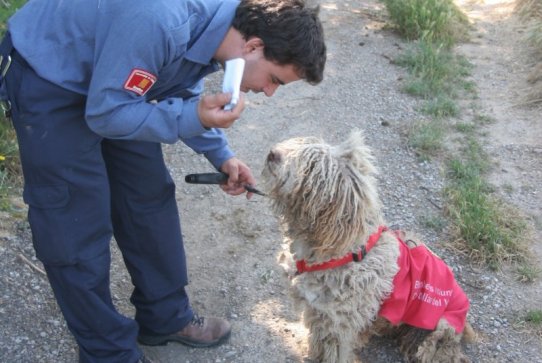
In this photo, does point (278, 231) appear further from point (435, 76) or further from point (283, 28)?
point (435, 76)

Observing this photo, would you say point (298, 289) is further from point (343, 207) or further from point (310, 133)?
point (310, 133)

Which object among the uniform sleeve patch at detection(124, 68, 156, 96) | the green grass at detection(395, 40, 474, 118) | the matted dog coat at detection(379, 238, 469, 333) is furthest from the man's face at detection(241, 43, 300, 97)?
the green grass at detection(395, 40, 474, 118)

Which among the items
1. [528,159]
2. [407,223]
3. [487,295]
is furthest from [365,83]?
[487,295]

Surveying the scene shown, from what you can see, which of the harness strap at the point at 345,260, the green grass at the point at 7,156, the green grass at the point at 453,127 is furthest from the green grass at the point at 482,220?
the green grass at the point at 7,156

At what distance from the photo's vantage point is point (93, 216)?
2426mm

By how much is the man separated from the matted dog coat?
111 centimetres

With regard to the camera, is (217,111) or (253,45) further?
(253,45)

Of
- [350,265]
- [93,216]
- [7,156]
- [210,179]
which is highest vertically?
[93,216]

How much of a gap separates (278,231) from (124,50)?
2.29 metres

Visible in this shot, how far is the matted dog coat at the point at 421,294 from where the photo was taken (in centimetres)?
294

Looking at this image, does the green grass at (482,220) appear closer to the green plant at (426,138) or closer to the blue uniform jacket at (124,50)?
the green plant at (426,138)

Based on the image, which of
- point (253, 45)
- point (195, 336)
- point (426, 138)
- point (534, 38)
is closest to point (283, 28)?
point (253, 45)

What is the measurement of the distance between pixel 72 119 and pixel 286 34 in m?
0.84

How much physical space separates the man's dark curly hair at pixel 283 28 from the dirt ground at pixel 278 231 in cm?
147
